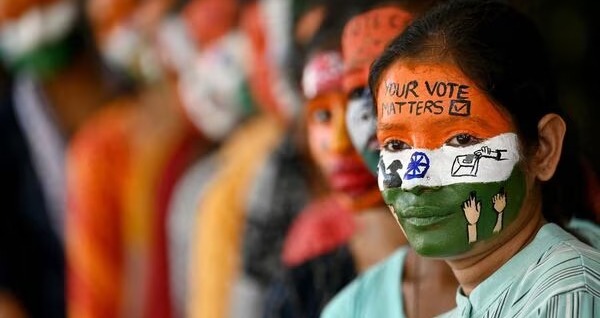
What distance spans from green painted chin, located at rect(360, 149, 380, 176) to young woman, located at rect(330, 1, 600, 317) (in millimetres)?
323

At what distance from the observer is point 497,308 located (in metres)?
1.41

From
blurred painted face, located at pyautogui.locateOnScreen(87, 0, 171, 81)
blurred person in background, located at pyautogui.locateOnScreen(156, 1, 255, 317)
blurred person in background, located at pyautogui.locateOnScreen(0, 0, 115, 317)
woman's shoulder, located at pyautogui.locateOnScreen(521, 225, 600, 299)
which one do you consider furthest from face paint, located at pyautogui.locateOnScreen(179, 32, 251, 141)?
woman's shoulder, located at pyautogui.locateOnScreen(521, 225, 600, 299)

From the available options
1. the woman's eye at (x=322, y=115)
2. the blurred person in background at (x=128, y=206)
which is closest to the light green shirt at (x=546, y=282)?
the woman's eye at (x=322, y=115)

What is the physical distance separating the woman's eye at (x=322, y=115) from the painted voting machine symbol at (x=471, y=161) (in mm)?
590

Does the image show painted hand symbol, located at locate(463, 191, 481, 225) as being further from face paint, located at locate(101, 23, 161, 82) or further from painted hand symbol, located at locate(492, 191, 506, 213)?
face paint, located at locate(101, 23, 161, 82)

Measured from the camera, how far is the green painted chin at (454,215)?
1448 mm

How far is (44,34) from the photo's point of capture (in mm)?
3693

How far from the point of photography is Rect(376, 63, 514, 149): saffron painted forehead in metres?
1.45

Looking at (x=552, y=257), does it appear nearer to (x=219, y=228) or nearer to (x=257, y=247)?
(x=257, y=247)

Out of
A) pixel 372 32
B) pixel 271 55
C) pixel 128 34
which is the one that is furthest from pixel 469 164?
pixel 128 34

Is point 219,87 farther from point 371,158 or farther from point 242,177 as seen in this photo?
point 371,158

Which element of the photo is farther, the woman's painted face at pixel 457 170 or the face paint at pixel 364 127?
the face paint at pixel 364 127

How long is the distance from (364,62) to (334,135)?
0.51 ft

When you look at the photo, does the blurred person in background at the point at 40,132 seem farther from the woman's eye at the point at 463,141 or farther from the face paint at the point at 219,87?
the woman's eye at the point at 463,141
